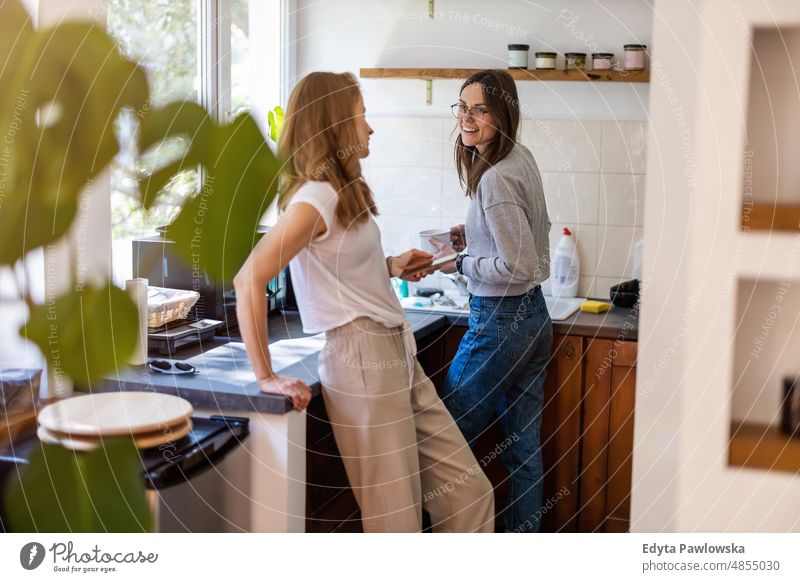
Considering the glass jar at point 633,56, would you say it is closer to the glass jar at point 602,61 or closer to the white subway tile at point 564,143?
the glass jar at point 602,61

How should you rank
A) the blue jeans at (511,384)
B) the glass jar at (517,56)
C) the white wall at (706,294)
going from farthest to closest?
the blue jeans at (511,384) < the glass jar at (517,56) < the white wall at (706,294)

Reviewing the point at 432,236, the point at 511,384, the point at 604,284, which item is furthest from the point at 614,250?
Result: the point at 432,236

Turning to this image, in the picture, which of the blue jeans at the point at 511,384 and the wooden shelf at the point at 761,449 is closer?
the wooden shelf at the point at 761,449

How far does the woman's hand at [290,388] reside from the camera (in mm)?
1020

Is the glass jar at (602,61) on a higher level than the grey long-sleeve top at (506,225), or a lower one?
higher

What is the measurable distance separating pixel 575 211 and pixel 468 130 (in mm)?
354

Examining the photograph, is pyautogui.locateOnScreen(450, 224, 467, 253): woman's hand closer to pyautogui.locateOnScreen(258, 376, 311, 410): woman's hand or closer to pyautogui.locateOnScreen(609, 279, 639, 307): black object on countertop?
pyautogui.locateOnScreen(258, 376, 311, 410): woman's hand

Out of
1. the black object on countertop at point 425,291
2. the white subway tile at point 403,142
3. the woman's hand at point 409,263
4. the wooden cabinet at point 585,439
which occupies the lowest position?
the wooden cabinet at point 585,439

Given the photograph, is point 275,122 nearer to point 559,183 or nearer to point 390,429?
point 390,429

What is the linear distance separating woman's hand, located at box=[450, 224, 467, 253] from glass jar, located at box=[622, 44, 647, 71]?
0.29 meters

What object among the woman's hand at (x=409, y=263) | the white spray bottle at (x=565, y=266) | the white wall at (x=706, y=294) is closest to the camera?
the white wall at (x=706, y=294)

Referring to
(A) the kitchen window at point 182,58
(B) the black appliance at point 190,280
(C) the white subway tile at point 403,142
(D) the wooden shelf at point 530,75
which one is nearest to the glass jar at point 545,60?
(D) the wooden shelf at point 530,75
